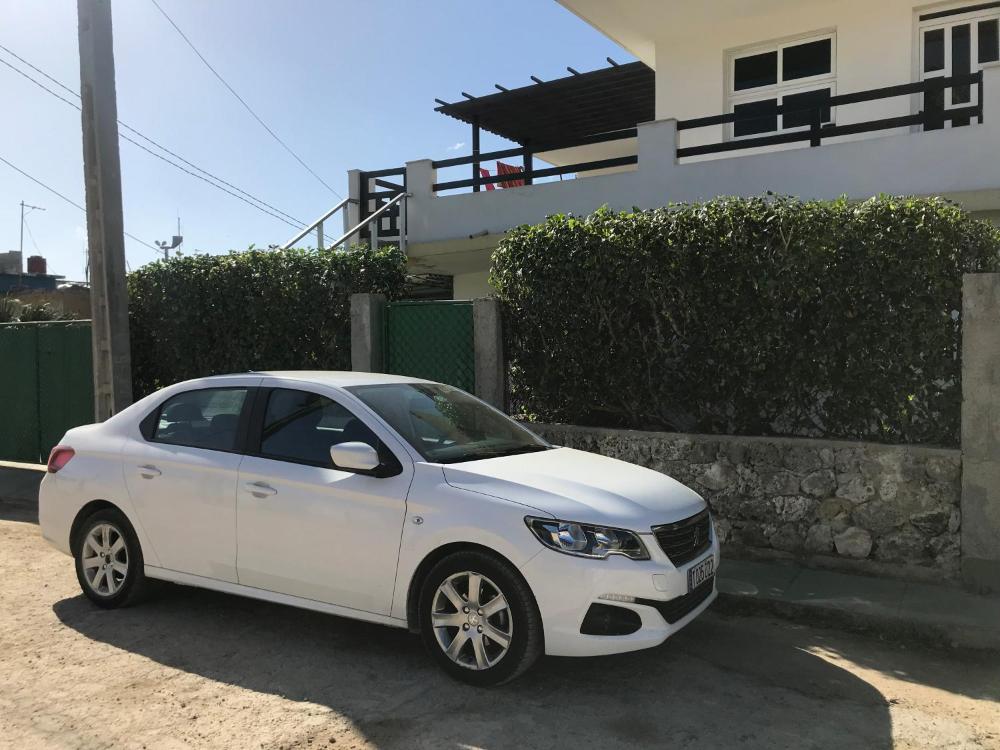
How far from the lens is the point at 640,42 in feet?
44.7

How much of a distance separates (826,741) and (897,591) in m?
2.41

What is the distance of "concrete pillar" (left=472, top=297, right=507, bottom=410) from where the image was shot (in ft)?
25.7

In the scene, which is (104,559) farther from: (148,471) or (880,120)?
(880,120)

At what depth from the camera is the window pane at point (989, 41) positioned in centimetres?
1116

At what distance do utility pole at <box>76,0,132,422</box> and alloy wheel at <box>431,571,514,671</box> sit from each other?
18.5ft

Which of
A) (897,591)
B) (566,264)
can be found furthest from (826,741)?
(566,264)

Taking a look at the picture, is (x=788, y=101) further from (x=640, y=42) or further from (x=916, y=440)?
(x=916, y=440)

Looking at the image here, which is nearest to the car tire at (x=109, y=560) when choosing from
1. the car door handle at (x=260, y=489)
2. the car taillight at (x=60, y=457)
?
the car taillight at (x=60, y=457)

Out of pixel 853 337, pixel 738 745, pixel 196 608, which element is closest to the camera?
pixel 738 745

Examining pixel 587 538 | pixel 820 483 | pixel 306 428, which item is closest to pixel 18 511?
pixel 306 428

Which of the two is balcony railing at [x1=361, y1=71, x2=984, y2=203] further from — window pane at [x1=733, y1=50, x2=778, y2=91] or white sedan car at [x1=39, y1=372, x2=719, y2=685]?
white sedan car at [x1=39, y1=372, x2=719, y2=685]

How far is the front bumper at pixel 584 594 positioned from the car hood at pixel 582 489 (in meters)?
0.21

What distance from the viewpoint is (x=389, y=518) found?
429cm

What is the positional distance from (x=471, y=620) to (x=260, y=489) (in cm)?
148
